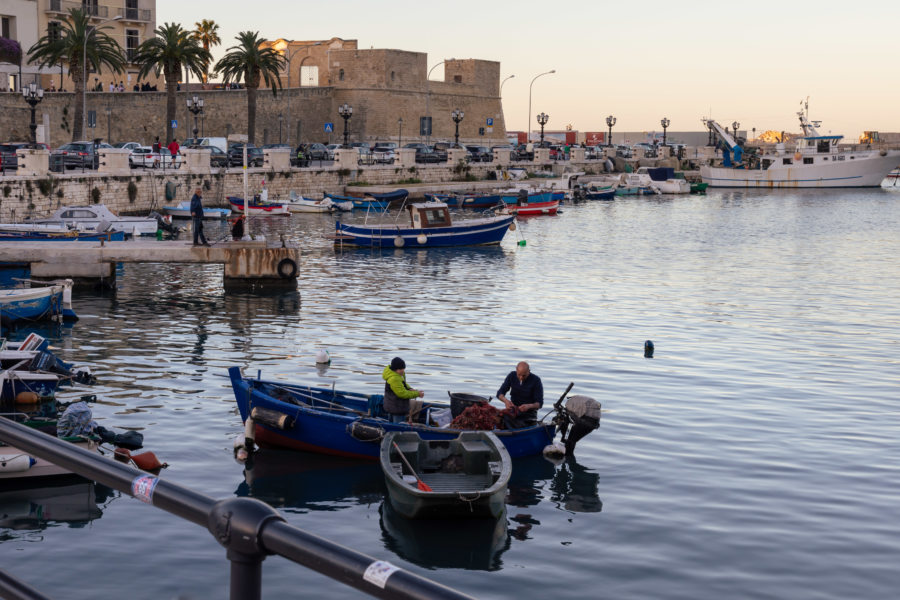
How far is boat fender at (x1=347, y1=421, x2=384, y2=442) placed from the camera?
16.1 metres

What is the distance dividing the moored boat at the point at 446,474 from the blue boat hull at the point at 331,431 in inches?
17.8

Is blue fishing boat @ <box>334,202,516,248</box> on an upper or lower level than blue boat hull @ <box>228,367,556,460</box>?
upper

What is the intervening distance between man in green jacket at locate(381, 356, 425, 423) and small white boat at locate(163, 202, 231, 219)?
4071cm

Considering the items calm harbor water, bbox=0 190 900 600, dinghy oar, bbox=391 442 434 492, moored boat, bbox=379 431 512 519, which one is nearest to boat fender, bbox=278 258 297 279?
calm harbor water, bbox=0 190 900 600

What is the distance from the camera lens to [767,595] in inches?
469

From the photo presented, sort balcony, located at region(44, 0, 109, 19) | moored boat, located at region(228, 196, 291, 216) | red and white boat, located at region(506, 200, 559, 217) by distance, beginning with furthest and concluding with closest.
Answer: balcony, located at region(44, 0, 109, 19) → red and white boat, located at region(506, 200, 559, 217) → moored boat, located at region(228, 196, 291, 216)

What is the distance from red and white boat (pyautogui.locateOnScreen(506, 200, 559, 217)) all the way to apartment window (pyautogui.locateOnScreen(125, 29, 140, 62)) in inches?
1418

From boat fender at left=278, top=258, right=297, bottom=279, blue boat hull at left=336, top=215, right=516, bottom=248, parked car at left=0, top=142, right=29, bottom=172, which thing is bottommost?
boat fender at left=278, top=258, right=297, bottom=279

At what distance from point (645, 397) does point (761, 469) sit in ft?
15.7

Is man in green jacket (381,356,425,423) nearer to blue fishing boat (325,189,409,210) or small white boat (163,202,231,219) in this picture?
small white boat (163,202,231,219)

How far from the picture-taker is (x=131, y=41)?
8625 cm

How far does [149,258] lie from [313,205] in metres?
32.2

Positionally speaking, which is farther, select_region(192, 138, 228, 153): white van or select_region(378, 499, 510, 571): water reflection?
select_region(192, 138, 228, 153): white van

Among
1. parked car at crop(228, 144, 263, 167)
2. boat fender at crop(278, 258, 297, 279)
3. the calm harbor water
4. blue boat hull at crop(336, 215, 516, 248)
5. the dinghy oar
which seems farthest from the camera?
parked car at crop(228, 144, 263, 167)
